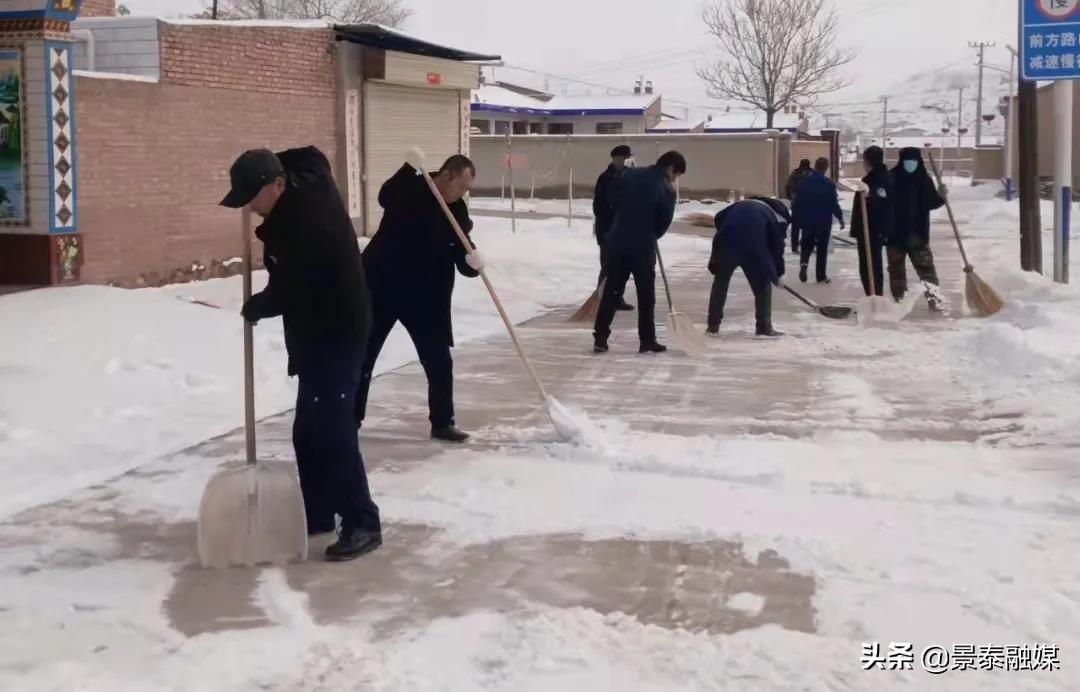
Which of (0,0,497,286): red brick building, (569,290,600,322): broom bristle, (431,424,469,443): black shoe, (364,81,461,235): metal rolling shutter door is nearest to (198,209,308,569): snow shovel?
(431,424,469,443): black shoe

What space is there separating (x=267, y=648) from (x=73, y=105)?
873 centimetres

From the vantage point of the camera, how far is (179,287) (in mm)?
13828

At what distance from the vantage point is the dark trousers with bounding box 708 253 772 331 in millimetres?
11570

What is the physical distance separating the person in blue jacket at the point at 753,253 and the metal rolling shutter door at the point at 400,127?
7445mm

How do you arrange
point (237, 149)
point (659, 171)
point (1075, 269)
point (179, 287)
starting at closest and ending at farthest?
1. point (659, 171)
2. point (179, 287)
3. point (237, 149)
4. point (1075, 269)

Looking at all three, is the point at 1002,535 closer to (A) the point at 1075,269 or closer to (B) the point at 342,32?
(A) the point at 1075,269

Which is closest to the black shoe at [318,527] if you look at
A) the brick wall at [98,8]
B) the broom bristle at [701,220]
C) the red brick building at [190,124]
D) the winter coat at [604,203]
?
the red brick building at [190,124]

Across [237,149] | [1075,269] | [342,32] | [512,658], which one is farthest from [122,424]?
[1075,269]

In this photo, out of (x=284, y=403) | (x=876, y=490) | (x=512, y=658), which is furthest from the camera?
(x=284, y=403)

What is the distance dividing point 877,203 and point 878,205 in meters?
0.02

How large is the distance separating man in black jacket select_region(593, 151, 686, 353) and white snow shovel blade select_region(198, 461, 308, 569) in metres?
5.66

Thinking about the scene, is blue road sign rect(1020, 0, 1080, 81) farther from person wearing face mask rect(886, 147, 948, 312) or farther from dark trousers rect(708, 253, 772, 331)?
dark trousers rect(708, 253, 772, 331)

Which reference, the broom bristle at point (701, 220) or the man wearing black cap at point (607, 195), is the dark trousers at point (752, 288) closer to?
the man wearing black cap at point (607, 195)

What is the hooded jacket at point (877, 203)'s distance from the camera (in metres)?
13.1
